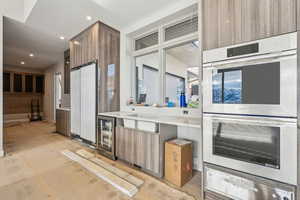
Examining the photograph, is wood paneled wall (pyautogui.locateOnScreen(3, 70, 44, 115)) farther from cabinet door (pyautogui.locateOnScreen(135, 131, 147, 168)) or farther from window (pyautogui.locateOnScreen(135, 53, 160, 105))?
cabinet door (pyautogui.locateOnScreen(135, 131, 147, 168))

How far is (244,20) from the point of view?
128 cm

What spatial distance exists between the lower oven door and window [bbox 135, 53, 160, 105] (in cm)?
169

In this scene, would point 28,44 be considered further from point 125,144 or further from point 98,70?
point 125,144

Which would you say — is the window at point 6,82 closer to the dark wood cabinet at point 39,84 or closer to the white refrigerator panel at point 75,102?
the dark wood cabinet at point 39,84

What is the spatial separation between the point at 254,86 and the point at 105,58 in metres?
2.97

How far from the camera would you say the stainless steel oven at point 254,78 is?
1096 mm

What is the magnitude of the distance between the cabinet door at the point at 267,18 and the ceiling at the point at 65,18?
4.91 ft

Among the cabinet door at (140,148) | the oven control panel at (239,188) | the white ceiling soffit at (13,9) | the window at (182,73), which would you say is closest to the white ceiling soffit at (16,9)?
the white ceiling soffit at (13,9)

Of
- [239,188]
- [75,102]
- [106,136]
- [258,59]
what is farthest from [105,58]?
[239,188]

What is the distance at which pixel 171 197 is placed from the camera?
5.59 feet

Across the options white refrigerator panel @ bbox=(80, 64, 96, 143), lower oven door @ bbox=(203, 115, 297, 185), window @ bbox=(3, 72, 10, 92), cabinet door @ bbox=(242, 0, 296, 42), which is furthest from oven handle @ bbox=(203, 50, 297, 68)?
window @ bbox=(3, 72, 10, 92)

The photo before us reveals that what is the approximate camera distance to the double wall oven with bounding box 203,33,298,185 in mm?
1097

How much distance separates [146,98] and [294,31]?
2528 millimetres

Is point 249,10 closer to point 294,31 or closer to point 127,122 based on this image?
point 294,31
